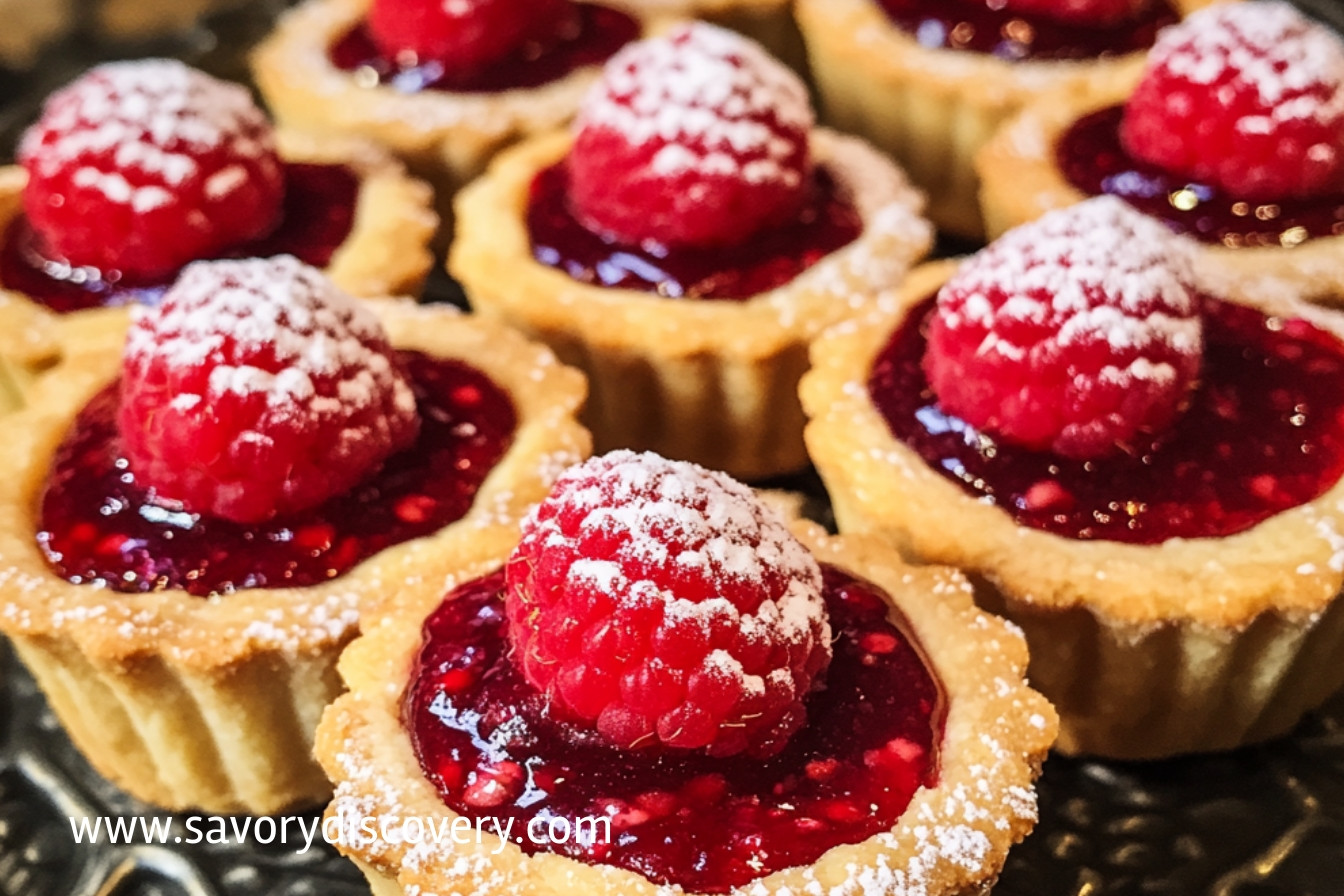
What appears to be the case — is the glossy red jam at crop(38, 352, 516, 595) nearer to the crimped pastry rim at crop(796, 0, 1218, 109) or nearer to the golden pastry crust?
the golden pastry crust

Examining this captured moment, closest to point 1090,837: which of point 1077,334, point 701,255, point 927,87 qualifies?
point 1077,334

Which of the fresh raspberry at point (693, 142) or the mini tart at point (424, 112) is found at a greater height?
the fresh raspberry at point (693, 142)

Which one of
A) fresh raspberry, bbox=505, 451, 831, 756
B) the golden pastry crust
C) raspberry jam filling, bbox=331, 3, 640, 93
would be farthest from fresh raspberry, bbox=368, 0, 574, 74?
fresh raspberry, bbox=505, 451, 831, 756

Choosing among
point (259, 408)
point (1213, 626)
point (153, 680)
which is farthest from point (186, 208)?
point (1213, 626)

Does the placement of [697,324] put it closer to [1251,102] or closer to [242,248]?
[242,248]

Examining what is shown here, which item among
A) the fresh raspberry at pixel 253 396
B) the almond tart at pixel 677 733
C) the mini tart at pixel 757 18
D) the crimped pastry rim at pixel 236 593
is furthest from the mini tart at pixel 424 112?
the almond tart at pixel 677 733

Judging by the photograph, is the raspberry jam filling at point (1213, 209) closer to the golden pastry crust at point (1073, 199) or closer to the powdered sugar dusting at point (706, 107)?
the golden pastry crust at point (1073, 199)
